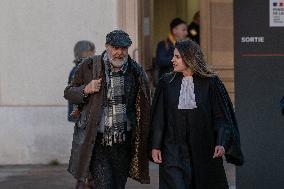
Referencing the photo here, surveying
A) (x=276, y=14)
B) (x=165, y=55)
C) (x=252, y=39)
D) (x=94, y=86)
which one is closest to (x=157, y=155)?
(x=94, y=86)

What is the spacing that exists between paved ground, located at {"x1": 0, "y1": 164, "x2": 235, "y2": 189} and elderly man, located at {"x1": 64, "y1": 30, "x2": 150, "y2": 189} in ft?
8.48

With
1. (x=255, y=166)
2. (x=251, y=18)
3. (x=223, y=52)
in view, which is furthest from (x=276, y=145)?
(x=223, y=52)

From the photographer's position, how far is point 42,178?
10141mm

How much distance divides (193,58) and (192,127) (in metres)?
0.57

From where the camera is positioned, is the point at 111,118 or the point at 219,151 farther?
the point at 111,118

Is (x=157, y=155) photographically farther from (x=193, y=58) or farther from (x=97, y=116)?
(x=193, y=58)

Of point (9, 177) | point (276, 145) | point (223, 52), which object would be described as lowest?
point (9, 177)

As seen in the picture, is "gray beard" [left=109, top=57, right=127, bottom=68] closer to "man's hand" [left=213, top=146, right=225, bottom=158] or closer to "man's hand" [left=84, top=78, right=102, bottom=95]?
"man's hand" [left=84, top=78, right=102, bottom=95]

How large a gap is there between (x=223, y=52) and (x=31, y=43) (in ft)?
8.86

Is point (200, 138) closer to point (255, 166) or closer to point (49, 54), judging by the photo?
point (255, 166)

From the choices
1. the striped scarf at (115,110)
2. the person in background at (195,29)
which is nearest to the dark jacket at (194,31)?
the person in background at (195,29)

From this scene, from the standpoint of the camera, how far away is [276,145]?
7.53 meters

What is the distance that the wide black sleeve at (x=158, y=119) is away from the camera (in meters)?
6.48

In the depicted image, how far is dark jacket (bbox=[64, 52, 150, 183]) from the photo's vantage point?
660 centimetres
